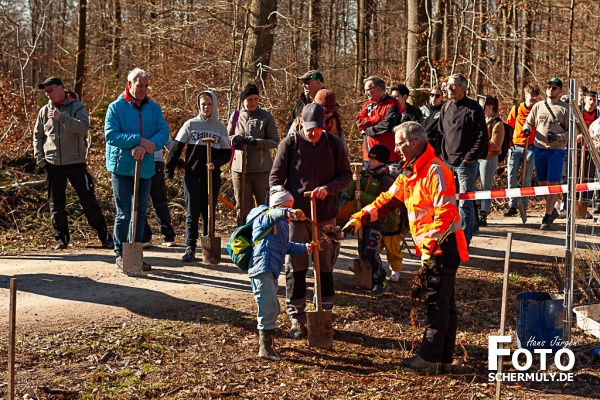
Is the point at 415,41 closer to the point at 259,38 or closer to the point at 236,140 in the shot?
the point at 259,38

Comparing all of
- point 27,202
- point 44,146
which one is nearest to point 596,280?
point 44,146

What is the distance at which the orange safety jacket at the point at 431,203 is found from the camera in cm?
591

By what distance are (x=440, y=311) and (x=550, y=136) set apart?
22.6ft

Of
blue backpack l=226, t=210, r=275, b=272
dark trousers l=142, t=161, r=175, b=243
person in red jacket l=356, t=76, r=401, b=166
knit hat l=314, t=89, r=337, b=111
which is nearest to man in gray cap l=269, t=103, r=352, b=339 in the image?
blue backpack l=226, t=210, r=275, b=272

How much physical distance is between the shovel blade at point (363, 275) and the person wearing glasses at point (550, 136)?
504cm

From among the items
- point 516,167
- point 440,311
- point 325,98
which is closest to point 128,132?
point 325,98

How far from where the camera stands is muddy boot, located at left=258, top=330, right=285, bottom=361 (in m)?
6.29

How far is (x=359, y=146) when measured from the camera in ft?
56.6

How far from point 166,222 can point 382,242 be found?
3608mm

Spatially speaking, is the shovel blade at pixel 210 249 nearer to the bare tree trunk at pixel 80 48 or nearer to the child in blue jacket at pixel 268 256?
the child in blue jacket at pixel 268 256

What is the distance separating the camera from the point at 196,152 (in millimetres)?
9156

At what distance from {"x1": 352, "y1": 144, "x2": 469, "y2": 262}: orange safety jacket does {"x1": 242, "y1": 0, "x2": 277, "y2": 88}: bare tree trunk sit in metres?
8.59

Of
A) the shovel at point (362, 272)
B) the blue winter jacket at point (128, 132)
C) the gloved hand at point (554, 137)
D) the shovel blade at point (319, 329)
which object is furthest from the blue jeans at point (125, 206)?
the gloved hand at point (554, 137)

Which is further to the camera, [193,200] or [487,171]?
[487,171]
